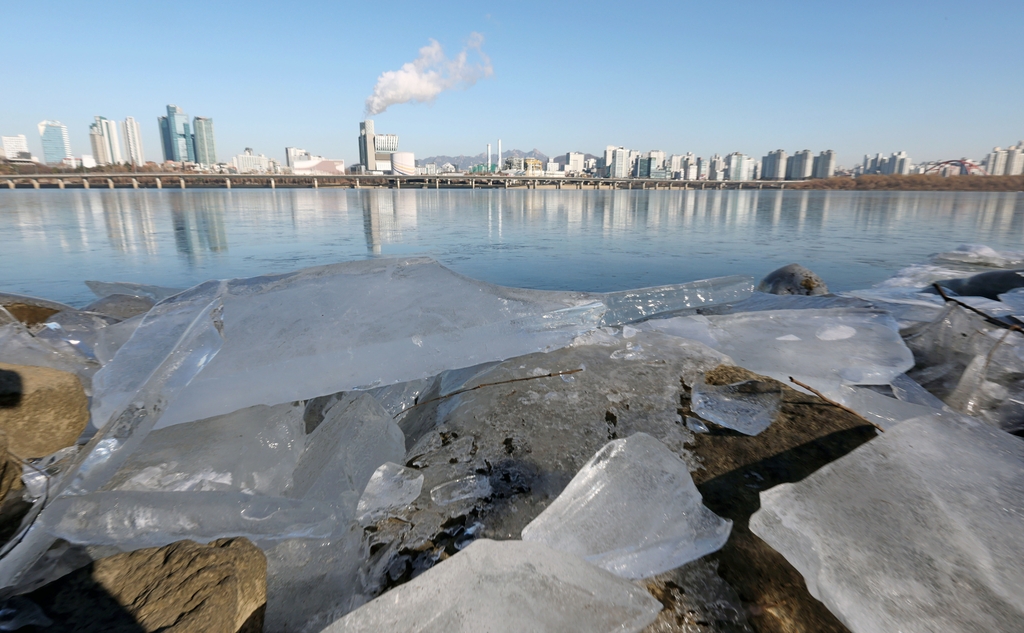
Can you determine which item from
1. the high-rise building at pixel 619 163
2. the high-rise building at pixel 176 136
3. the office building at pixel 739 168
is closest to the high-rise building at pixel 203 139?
the high-rise building at pixel 176 136

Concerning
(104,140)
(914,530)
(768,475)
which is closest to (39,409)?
(768,475)

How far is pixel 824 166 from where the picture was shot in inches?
3487

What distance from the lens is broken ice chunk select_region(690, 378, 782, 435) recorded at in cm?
152

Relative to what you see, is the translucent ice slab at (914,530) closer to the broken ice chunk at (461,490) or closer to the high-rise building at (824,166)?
the broken ice chunk at (461,490)

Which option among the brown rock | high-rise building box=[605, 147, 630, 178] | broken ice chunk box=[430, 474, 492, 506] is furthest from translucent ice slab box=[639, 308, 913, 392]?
high-rise building box=[605, 147, 630, 178]

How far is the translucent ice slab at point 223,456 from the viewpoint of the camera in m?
1.36

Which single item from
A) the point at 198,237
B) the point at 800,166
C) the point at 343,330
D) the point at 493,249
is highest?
the point at 800,166

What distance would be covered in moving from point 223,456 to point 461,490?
0.80 meters

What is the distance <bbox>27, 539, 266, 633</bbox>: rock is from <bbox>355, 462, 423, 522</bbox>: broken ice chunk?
10.7 inches

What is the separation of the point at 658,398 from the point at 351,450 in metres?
1.13

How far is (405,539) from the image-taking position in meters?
1.12

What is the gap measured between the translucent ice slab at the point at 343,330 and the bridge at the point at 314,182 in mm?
59613

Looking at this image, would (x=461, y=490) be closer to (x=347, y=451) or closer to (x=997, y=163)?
(x=347, y=451)

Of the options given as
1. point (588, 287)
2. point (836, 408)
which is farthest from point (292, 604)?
point (588, 287)
